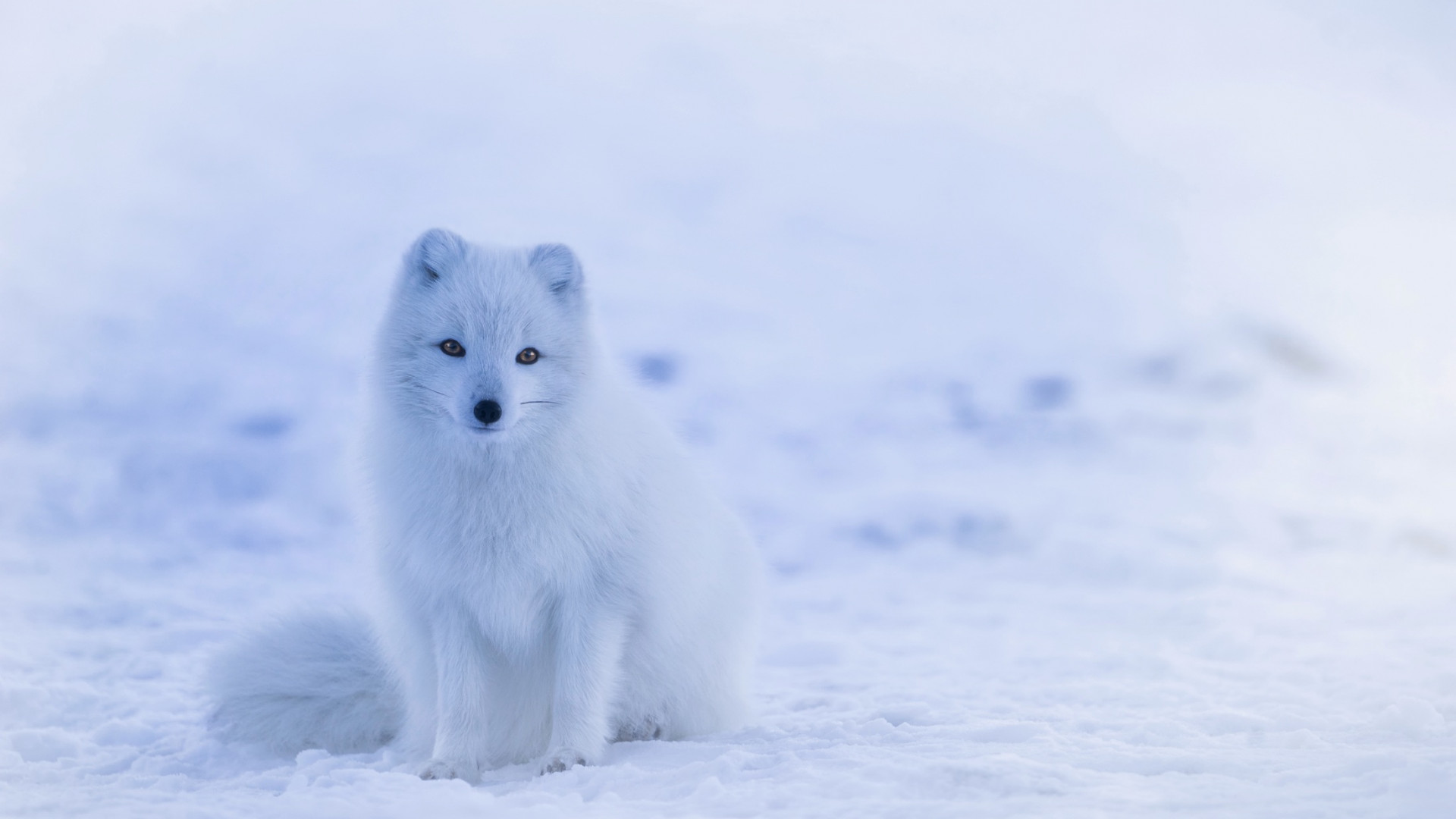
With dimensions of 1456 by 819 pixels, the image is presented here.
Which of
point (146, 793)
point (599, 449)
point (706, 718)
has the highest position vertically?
point (599, 449)

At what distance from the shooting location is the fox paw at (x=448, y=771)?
2.53 meters

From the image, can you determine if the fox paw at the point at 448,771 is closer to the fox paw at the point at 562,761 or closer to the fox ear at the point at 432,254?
the fox paw at the point at 562,761

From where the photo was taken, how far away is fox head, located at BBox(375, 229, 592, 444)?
7.93ft

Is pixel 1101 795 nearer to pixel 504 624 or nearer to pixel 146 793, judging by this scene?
pixel 504 624

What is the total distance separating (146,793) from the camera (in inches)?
94.3

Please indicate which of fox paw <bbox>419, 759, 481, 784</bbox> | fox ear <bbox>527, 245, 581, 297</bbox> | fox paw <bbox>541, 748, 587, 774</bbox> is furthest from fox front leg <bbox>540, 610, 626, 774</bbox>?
fox ear <bbox>527, 245, 581, 297</bbox>

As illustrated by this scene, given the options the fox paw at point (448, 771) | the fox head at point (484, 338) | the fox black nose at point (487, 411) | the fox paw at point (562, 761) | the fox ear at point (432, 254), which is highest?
the fox ear at point (432, 254)

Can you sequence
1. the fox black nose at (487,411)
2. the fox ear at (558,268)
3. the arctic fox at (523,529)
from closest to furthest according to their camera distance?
the fox black nose at (487,411) → the arctic fox at (523,529) → the fox ear at (558,268)

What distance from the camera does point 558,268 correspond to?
2617 millimetres

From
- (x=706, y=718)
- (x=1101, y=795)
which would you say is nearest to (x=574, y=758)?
(x=706, y=718)

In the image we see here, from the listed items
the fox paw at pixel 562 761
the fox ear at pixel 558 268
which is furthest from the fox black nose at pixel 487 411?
the fox paw at pixel 562 761

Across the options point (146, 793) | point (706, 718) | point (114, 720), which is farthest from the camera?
point (114, 720)

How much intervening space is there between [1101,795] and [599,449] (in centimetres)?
126

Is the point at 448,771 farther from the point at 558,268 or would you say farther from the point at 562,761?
the point at 558,268
